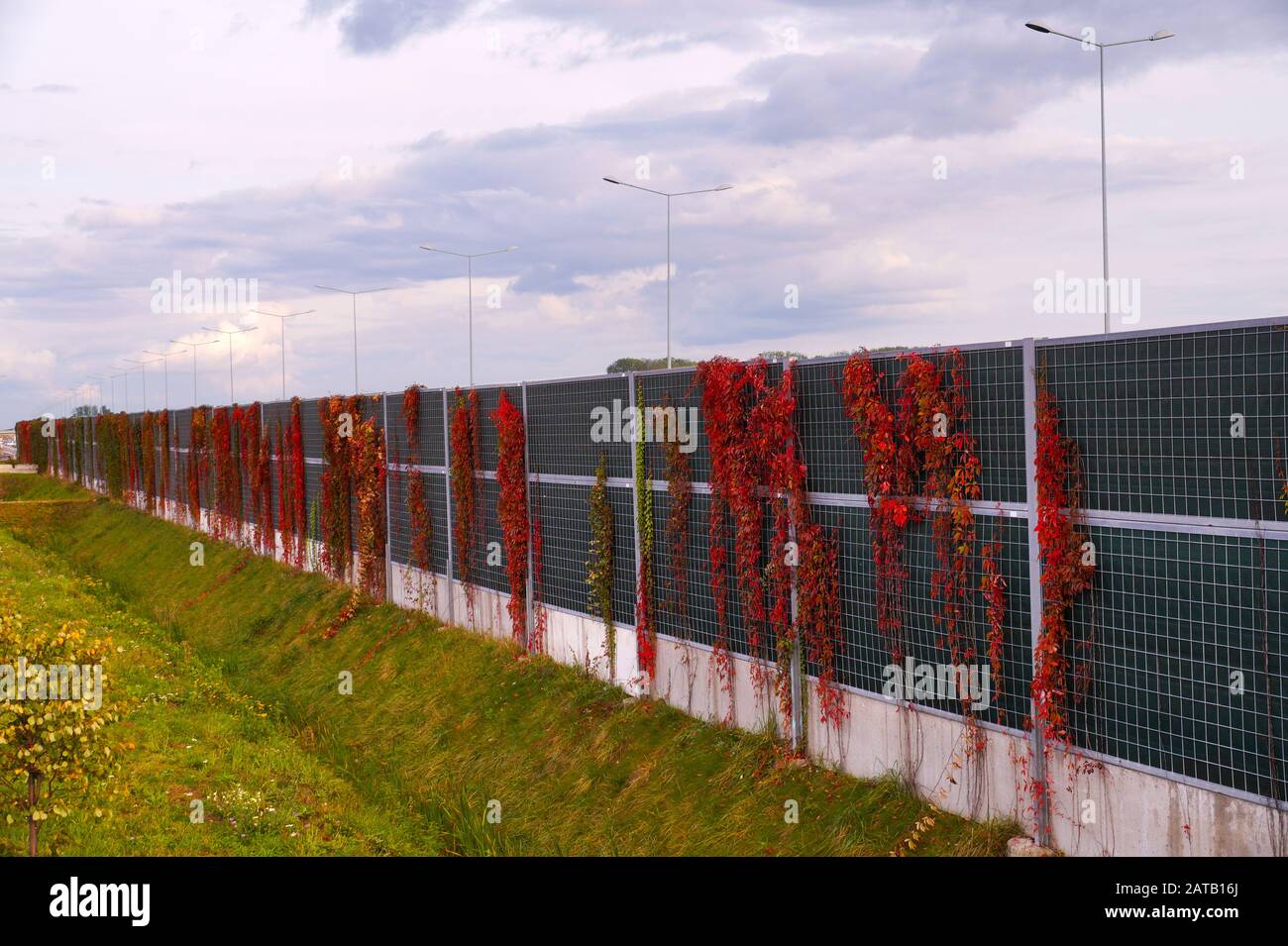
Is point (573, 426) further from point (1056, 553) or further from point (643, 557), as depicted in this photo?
point (1056, 553)

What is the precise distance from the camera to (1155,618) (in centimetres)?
683

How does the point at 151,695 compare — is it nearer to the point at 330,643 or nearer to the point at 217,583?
the point at 330,643

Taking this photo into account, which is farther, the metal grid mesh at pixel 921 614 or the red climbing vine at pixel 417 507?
the red climbing vine at pixel 417 507

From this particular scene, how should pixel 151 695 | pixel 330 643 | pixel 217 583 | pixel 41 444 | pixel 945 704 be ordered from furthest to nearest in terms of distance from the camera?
pixel 41 444
pixel 217 583
pixel 330 643
pixel 151 695
pixel 945 704

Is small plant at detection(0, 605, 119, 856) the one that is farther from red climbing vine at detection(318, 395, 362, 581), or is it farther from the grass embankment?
red climbing vine at detection(318, 395, 362, 581)

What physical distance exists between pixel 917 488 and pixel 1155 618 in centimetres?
215

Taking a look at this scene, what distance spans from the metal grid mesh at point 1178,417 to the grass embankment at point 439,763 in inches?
110

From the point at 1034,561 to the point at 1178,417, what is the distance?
142 centimetres

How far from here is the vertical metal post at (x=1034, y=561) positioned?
7453 millimetres

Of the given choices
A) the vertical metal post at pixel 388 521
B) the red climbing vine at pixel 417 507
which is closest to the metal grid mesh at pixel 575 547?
the red climbing vine at pixel 417 507

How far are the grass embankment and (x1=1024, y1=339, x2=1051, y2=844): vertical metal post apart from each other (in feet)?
1.20

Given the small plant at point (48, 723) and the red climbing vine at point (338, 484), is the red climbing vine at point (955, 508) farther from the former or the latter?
the red climbing vine at point (338, 484)

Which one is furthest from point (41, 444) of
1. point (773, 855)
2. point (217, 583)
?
point (773, 855)

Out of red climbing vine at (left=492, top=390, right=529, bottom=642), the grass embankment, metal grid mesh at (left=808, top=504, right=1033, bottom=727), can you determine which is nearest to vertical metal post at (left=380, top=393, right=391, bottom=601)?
the grass embankment
